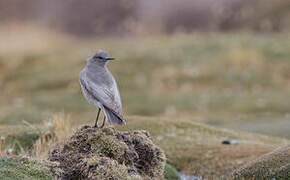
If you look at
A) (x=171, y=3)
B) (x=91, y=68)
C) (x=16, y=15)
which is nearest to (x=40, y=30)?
(x=16, y=15)

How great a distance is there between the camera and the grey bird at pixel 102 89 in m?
7.07

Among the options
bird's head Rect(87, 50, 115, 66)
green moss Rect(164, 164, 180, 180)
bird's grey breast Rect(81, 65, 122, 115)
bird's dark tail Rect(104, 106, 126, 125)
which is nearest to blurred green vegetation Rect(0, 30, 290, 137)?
green moss Rect(164, 164, 180, 180)

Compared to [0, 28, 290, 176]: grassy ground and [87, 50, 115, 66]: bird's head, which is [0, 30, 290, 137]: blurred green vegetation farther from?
[87, 50, 115, 66]: bird's head

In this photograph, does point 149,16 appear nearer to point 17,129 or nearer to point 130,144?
point 17,129

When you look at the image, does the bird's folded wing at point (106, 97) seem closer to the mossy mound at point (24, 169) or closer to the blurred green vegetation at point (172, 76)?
the mossy mound at point (24, 169)

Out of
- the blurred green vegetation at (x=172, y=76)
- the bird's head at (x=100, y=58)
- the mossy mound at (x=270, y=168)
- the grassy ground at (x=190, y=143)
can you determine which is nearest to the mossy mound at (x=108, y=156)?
the bird's head at (x=100, y=58)

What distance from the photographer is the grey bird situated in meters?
7.07

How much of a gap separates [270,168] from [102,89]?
2.71m

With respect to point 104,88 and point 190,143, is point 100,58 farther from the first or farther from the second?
point 190,143

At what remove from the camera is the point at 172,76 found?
26422 millimetres

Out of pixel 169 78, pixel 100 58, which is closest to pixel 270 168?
pixel 100 58

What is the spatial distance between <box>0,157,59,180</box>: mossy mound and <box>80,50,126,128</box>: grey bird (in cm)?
109

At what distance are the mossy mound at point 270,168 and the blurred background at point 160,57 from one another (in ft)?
27.5

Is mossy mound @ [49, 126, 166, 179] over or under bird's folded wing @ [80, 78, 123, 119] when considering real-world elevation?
under
